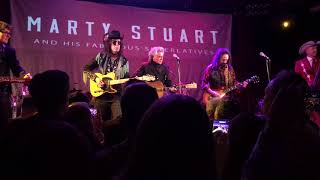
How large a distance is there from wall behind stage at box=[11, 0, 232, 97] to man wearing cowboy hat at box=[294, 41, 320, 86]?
1.94m

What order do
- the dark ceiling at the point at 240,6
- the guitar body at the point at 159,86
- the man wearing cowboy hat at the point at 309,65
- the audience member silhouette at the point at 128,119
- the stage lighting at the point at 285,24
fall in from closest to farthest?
the audience member silhouette at the point at 128,119
the guitar body at the point at 159,86
the man wearing cowboy hat at the point at 309,65
the dark ceiling at the point at 240,6
the stage lighting at the point at 285,24

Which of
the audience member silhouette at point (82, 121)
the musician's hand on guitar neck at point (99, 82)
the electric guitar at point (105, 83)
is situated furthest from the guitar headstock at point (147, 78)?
the audience member silhouette at point (82, 121)

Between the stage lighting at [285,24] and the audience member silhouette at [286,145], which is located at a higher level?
the stage lighting at [285,24]

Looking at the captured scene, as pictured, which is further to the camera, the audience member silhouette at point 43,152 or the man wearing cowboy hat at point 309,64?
the man wearing cowboy hat at point 309,64

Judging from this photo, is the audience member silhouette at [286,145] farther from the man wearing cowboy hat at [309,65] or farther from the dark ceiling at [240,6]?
the dark ceiling at [240,6]

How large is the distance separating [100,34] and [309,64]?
5139mm

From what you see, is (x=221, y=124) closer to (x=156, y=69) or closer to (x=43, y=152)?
(x=156, y=69)

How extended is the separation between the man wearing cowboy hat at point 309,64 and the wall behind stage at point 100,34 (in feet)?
6.37

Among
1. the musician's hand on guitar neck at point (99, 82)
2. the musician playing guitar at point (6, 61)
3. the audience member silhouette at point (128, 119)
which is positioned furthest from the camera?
the musician's hand on guitar neck at point (99, 82)

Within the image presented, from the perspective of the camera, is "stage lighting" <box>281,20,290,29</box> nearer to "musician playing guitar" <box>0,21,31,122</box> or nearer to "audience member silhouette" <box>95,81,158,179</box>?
"musician playing guitar" <box>0,21,31,122</box>

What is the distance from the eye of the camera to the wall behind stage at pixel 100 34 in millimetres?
8836

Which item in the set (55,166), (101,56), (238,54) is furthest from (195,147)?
(238,54)

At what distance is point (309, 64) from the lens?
32.7 ft

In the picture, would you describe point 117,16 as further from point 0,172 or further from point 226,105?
point 0,172
